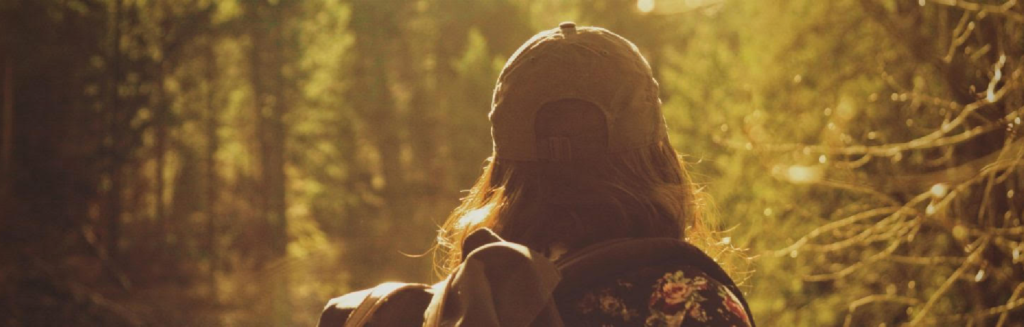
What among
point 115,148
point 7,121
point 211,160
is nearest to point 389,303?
point 7,121

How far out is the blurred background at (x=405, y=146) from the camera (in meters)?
5.68

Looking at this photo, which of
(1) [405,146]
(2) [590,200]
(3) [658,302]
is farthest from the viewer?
(1) [405,146]

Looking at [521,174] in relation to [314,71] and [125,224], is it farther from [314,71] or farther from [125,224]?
[314,71]

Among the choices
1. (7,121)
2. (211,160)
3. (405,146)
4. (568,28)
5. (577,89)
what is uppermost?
(568,28)

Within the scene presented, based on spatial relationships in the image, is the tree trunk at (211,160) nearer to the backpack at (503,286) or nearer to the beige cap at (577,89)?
the beige cap at (577,89)

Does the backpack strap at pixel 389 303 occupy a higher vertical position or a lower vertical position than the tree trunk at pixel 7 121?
higher

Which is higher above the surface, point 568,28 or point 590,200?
point 568,28

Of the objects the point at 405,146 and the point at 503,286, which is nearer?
the point at 503,286

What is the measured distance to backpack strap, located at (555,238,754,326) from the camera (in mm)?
1786

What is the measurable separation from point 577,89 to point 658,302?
1.48 feet

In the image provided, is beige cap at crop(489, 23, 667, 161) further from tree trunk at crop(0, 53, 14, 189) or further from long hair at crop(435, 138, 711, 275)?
tree trunk at crop(0, 53, 14, 189)

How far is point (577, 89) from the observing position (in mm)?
1982

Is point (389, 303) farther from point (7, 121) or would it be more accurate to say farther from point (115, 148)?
point (115, 148)

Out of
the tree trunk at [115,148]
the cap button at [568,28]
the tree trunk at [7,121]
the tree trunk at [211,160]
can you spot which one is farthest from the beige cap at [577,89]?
the tree trunk at [211,160]
